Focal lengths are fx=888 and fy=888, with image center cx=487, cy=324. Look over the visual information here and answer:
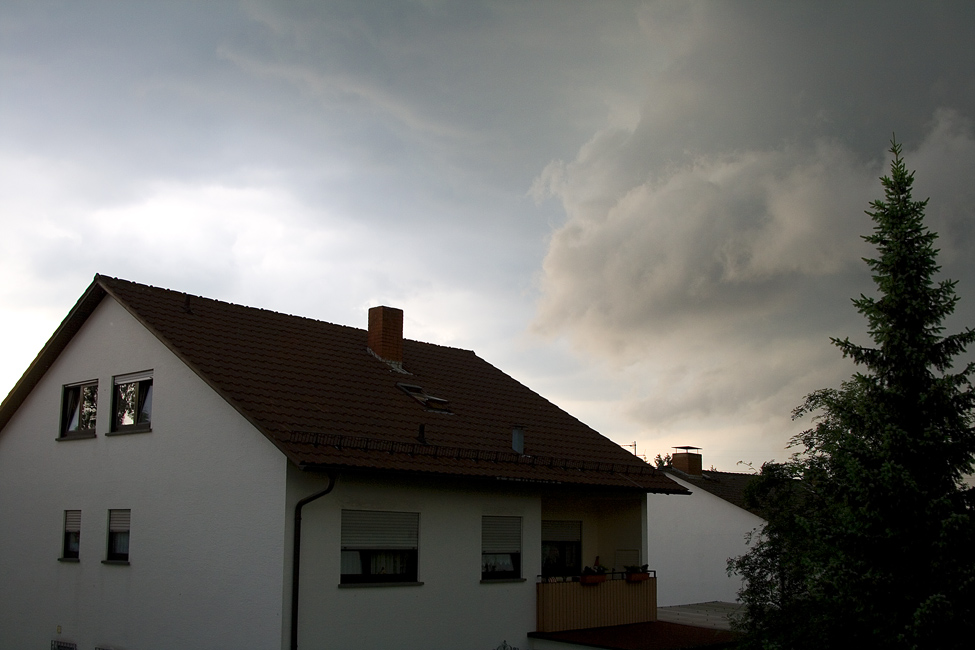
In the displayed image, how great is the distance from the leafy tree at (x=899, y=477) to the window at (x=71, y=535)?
12.9m

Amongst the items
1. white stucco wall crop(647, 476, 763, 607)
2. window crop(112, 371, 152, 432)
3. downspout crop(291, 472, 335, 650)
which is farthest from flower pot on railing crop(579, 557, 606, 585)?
white stucco wall crop(647, 476, 763, 607)

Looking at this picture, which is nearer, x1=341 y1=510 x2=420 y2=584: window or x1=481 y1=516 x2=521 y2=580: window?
x1=341 y1=510 x2=420 y2=584: window

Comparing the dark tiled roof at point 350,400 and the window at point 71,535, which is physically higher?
the dark tiled roof at point 350,400

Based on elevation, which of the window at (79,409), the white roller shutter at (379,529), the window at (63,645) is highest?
the window at (79,409)

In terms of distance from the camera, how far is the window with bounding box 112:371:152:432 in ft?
53.9

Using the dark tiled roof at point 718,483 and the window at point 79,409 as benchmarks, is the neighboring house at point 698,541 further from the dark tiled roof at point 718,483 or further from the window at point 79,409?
the window at point 79,409

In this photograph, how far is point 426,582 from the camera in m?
15.3

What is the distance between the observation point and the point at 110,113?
1573 centimetres

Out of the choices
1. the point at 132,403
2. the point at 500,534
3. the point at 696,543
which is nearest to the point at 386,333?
the point at 500,534

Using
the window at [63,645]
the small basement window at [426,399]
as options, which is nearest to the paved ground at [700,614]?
the small basement window at [426,399]

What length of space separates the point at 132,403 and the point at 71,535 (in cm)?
311

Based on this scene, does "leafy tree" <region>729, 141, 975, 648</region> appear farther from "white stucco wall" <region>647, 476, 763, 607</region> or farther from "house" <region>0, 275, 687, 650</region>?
"white stucco wall" <region>647, 476, 763, 607</region>

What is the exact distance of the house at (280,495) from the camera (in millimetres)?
13859

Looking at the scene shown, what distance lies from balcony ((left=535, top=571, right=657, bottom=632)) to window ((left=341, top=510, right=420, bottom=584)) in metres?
3.33
